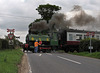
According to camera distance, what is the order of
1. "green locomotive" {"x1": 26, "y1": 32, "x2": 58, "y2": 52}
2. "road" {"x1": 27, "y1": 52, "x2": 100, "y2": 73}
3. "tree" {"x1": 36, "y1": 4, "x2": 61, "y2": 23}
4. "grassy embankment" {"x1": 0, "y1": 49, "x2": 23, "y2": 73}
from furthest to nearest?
"tree" {"x1": 36, "y1": 4, "x2": 61, "y2": 23} → "green locomotive" {"x1": 26, "y1": 32, "x2": 58, "y2": 52} → "road" {"x1": 27, "y1": 52, "x2": 100, "y2": 73} → "grassy embankment" {"x1": 0, "y1": 49, "x2": 23, "y2": 73}

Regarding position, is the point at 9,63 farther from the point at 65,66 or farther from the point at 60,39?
the point at 60,39

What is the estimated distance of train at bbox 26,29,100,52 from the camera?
98.5ft

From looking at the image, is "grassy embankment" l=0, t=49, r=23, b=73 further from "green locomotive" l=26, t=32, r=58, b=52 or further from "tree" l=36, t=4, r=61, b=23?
"tree" l=36, t=4, r=61, b=23

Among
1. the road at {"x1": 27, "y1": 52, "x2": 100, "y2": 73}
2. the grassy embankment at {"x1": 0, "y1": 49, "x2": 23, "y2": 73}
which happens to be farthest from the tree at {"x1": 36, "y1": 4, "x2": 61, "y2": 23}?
the road at {"x1": 27, "y1": 52, "x2": 100, "y2": 73}

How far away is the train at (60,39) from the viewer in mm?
30031

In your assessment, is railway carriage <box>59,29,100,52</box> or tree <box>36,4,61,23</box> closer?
railway carriage <box>59,29,100,52</box>

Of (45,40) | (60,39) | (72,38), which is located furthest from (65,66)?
(60,39)

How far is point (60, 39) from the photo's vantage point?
32.4 meters

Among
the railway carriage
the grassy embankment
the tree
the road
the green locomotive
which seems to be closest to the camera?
the grassy embankment

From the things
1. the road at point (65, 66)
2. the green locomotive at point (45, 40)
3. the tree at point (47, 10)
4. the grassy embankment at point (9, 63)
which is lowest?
the road at point (65, 66)

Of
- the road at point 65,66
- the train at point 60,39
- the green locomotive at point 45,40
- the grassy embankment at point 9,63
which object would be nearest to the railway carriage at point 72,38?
the train at point 60,39

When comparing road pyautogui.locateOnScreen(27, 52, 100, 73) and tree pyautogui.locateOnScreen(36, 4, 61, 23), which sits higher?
tree pyautogui.locateOnScreen(36, 4, 61, 23)

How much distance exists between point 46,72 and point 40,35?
74.5 ft

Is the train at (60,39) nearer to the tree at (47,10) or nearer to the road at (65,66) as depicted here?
the tree at (47,10)
